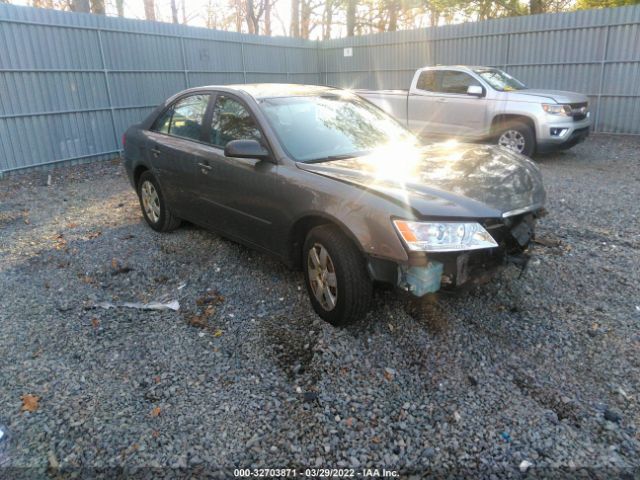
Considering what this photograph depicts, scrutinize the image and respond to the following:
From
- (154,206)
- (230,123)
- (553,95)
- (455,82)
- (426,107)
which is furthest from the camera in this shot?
(426,107)

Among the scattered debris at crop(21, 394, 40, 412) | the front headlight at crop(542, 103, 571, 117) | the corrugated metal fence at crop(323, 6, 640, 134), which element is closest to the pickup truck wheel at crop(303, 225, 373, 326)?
the scattered debris at crop(21, 394, 40, 412)

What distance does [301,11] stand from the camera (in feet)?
101

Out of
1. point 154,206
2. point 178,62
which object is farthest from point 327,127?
point 178,62

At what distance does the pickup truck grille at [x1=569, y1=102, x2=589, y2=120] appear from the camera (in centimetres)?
895

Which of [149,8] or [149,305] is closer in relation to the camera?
[149,305]

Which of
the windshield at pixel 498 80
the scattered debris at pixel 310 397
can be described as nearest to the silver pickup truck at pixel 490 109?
the windshield at pixel 498 80

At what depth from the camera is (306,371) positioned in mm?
3080

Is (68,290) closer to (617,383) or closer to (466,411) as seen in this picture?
(466,411)

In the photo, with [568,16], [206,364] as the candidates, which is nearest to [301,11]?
[568,16]

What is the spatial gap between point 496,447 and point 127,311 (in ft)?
9.25

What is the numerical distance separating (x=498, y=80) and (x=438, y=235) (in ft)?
26.7

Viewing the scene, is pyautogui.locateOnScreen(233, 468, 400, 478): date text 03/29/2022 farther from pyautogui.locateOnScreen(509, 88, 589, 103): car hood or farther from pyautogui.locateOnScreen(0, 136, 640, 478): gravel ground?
pyautogui.locateOnScreen(509, 88, 589, 103): car hood

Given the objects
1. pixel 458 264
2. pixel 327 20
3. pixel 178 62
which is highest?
pixel 327 20

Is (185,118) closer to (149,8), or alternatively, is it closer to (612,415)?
(612,415)
